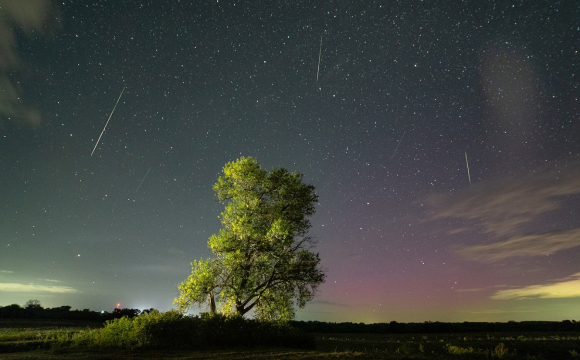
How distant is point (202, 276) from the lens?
21.1 m

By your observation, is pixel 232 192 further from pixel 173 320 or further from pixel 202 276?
pixel 173 320

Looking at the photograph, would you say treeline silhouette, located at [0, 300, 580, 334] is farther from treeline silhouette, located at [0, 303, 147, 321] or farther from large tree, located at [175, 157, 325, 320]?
large tree, located at [175, 157, 325, 320]

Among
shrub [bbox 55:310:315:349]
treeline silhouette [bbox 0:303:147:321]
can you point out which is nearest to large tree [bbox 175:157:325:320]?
shrub [bbox 55:310:315:349]

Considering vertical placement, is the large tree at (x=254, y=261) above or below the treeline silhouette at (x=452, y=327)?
above

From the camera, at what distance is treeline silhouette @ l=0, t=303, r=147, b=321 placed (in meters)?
37.6

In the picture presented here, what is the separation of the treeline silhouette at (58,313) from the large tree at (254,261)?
20.4m

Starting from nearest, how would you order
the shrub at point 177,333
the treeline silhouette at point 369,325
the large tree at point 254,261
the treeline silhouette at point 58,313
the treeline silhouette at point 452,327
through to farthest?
the shrub at point 177,333 < the large tree at point 254,261 < the treeline silhouette at point 58,313 < the treeline silhouette at point 369,325 < the treeline silhouette at point 452,327

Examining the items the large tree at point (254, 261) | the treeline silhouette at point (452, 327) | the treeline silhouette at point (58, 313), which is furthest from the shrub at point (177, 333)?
the treeline silhouette at point (452, 327)

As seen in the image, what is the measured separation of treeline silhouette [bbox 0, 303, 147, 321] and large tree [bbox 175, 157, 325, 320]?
20354 millimetres

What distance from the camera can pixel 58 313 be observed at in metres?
41.8

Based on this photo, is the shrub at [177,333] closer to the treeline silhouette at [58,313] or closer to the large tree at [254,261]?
the large tree at [254,261]

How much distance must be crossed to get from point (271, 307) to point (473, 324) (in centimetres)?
3957

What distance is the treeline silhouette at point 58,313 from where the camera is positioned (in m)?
37.6

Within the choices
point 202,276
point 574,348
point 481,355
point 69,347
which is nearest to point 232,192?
point 202,276
